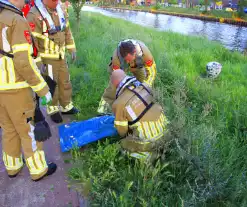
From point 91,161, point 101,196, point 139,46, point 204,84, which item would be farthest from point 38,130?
point 204,84

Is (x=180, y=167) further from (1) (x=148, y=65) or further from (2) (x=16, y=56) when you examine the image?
(2) (x=16, y=56)

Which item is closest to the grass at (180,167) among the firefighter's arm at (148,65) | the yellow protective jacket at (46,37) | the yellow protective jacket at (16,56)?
the firefighter's arm at (148,65)

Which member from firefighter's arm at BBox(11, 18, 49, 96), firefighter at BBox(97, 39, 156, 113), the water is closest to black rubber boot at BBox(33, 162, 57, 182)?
firefighter's arm at BBox(11, 18, 49, 96)

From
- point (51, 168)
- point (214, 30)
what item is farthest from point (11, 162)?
point (214, 30)

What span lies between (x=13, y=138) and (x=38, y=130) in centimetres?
34

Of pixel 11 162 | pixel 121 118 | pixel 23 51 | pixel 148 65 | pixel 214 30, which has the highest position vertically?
pixel 23 51

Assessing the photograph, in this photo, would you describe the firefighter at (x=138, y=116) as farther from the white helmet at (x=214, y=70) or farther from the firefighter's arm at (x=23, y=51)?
the white helmet at (x=214, y=70)

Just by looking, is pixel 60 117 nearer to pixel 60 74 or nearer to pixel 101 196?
pixel 60 74

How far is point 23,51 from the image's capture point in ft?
6.87

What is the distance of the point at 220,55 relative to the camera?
8.42 metres

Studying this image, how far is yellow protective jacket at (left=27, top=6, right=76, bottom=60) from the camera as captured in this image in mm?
3235

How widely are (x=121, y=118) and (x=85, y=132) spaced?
84cm

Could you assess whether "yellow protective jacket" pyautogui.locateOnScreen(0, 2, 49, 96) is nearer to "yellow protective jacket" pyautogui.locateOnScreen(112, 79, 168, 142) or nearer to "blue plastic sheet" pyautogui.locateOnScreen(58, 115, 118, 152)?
"yellow protective jacket" pyautogui.locateOnScreen(112, 79, 168, 142)

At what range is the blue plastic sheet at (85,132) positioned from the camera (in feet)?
10.2
